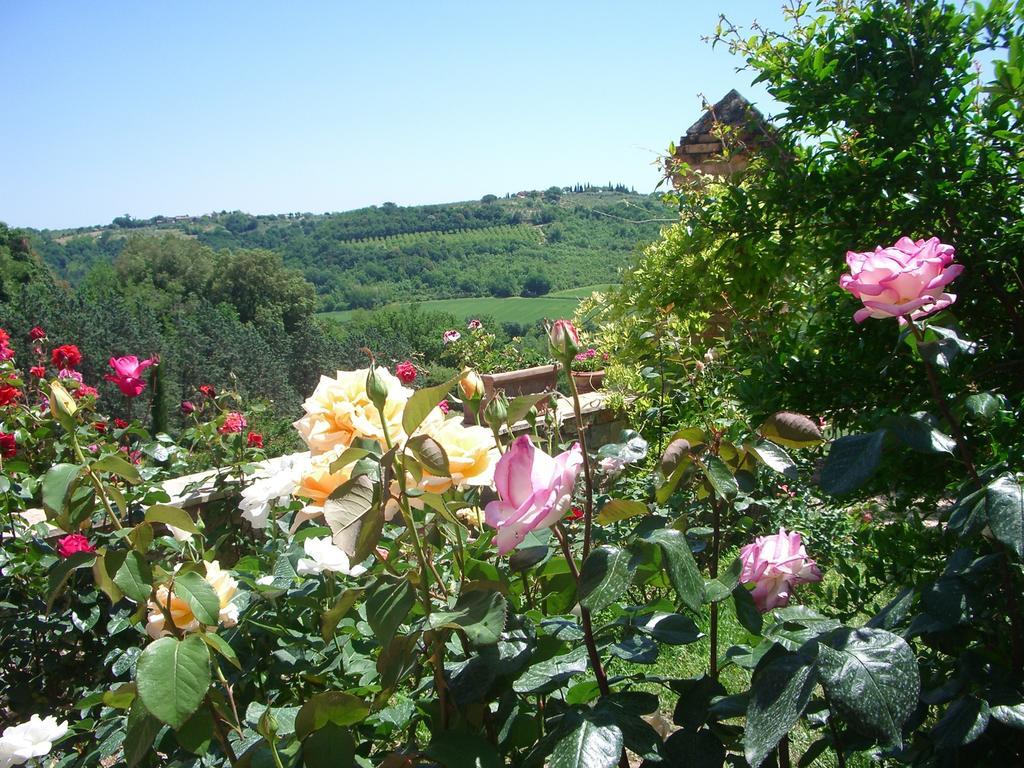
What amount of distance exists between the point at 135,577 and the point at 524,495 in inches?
15.8

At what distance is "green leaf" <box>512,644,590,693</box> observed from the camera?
2.33 feet

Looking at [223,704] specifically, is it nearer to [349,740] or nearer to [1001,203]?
[349,740]

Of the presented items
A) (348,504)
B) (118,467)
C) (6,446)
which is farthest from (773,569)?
(6,446)

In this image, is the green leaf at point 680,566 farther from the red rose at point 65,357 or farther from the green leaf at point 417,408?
the red rose at point 65,357

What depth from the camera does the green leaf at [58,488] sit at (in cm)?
73

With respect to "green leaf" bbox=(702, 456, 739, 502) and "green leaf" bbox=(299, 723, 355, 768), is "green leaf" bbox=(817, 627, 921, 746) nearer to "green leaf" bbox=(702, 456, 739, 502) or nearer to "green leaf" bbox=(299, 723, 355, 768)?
"green leaf" bbox=(702, 456, 739, 502)

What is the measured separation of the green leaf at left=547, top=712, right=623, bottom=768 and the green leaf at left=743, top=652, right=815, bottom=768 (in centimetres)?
10

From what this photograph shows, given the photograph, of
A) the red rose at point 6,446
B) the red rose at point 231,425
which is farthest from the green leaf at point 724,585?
the red rose at point 6,446

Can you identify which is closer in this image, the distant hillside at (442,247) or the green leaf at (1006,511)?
the green leaf at (1006,511)

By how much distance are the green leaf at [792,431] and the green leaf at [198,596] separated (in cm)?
60

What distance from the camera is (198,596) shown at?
752 millimetres

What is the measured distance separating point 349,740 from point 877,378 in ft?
3.83

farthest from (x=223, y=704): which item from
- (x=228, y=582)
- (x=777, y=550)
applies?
(x=777, y=550)

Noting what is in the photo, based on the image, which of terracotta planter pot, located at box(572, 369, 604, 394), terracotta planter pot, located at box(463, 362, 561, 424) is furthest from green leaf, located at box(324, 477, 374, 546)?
terracotta planter pot, located at box(463, 362, 561, 424)
